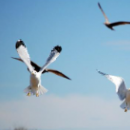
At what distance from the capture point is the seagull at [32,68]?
15.0 metres

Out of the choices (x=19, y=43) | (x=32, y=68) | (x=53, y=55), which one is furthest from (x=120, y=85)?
(x=19, y=43)

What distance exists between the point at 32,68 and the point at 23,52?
1.26 m

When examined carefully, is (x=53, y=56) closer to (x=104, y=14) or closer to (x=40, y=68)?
(x=40, y=68)

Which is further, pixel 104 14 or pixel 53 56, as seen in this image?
pixel 53 56

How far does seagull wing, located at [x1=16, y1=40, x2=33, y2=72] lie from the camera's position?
52.2 feet

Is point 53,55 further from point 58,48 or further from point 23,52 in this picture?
point 23,52

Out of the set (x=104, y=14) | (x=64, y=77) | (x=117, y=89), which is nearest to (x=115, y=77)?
(x=117, y=89)

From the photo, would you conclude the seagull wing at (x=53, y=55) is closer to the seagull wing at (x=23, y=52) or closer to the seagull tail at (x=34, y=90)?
the seagull wing at (x=23, y=52)

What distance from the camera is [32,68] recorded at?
15.7 meters

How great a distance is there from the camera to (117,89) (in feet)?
49.5

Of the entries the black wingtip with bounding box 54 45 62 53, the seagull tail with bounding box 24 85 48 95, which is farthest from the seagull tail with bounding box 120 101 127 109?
the black wingtip with bounding box 54 45 62 53

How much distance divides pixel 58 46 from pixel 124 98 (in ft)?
11.0

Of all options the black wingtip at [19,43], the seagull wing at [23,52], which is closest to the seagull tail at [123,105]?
the seagull wing at [23,52]

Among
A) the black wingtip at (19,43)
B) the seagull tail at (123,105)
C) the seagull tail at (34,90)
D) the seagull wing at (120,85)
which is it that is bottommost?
the seagull tail at (123,105)
